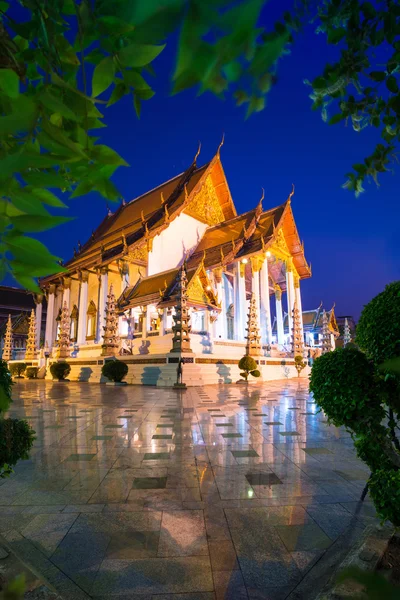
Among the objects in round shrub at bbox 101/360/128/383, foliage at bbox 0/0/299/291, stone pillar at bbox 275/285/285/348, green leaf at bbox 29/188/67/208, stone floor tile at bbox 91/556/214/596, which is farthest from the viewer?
stone pillar at bbox 275/285/285/348

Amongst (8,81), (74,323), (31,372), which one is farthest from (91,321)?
(8,81)

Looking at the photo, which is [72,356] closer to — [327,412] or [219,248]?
[219,248]

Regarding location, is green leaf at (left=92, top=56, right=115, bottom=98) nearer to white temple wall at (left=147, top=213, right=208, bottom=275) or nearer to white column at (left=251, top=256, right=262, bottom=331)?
white temple wall at (left=147, top=213, right=208, bottom=275)

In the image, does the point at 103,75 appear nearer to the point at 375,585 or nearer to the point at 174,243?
the point at 375,585

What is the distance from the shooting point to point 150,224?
2416 cm

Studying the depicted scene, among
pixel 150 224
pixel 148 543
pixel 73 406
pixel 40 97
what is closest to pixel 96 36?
pixel 40 97

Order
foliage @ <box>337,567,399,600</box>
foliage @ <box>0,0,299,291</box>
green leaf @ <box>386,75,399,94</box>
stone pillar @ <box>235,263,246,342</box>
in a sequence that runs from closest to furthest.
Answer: foliage @ <box>337,567,399,600</box>, foliage @ <box>0,0,299,291</box>, green leaf @ <box>386,75,399,94</box>, stone pillar @ <box>235,263,246,342</box>

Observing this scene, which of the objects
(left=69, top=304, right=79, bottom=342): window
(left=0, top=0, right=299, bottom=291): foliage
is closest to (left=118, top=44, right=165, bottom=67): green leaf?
(left=0, top=0, right=299, bottom=291): foliage

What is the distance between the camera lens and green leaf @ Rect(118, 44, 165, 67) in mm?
628

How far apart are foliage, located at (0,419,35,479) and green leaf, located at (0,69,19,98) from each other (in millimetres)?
1913

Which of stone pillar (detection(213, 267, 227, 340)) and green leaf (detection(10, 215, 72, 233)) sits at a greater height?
stone pillar (detection(213, 267, 227, 340))

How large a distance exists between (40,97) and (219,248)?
24.6 meters

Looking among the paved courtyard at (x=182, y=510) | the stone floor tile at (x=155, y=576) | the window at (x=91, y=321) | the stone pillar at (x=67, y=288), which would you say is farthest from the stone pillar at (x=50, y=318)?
the stone floor tile at (x=155, y=576)

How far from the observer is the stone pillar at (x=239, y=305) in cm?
2525
